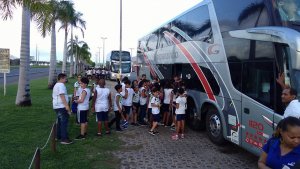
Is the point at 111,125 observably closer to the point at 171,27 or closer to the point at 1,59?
the point at 171,27

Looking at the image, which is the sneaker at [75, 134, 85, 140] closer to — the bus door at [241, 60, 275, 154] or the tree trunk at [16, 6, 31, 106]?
the bus door at [241, 60, 275, 154]

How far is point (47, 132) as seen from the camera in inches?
373

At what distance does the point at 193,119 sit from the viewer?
10289 mm

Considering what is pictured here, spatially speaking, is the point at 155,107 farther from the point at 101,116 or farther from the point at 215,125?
the point at 215,125

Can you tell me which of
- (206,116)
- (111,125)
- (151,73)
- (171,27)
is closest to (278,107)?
(206,116)

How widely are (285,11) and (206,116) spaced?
3722 mm

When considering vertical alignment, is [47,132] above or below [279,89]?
below

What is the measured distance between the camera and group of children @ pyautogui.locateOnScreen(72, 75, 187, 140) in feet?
29.2

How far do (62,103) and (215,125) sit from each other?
149 inches

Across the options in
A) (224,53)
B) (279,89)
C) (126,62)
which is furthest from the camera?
(126,62)

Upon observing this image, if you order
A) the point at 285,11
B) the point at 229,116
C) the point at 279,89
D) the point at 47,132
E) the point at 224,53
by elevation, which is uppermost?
the point at 285,11

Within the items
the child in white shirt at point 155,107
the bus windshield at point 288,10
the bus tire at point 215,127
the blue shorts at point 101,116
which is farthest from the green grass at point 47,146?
the bus windshield at point 288,10

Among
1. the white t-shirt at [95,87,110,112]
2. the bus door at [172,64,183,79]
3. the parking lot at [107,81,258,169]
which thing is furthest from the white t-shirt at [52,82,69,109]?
the bus door at [172,64,183,79]

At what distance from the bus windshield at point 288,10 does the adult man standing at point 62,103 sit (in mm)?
4972
